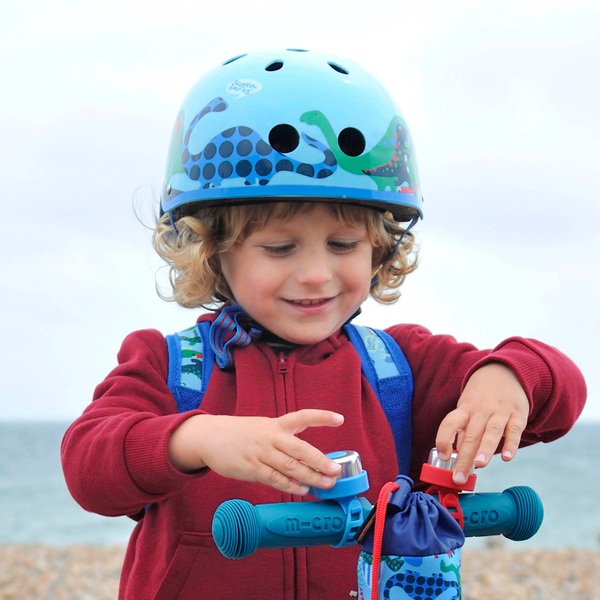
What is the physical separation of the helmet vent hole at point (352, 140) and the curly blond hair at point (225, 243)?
16 centimetres

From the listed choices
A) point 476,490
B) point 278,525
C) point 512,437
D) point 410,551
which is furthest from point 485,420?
point 476,490

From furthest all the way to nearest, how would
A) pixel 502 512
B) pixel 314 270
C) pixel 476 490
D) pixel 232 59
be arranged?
pixel 476 490 < pixel 232 59 < pixel 314 270 < pixel 502 512

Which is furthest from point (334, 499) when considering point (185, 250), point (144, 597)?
point (185, 250)

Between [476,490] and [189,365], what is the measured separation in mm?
8794

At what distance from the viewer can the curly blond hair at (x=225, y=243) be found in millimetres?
2727

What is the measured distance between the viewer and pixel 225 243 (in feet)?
9.25

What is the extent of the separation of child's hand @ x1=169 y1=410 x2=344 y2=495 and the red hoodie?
14cm

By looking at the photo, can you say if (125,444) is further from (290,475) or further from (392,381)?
(392,381)

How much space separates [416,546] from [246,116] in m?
1.42

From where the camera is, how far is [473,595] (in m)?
10.1

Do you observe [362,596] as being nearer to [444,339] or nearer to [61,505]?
[444,339]

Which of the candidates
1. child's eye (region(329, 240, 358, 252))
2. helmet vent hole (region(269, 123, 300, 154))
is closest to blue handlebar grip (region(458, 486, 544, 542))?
child's eye (region(329, 240, 358, 252))

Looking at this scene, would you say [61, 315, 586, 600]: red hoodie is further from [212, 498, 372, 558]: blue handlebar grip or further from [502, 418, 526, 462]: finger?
[212, 498, 372, 558]: blue handlebar grip

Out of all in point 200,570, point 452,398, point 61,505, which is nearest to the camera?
point 200,570
